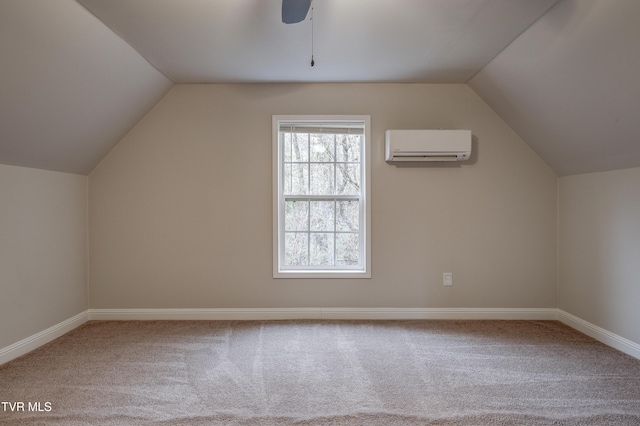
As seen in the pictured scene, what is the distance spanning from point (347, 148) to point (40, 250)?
284 cm

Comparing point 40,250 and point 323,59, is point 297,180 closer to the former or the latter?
point 323,59

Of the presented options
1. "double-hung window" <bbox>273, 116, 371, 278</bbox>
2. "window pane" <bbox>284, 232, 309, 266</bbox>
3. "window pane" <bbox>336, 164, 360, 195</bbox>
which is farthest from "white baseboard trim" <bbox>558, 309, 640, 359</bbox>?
"window pane" <bbox>284, 232, 309, 266</bbox>

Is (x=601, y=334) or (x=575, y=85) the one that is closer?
(x=575, y=85)

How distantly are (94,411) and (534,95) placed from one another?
3.75 meters

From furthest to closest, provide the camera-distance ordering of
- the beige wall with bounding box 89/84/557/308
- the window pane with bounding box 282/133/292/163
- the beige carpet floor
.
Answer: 1. the window pane with bounding box 282/133/292/163
2. the beige wall with bounding box 89/84/557/308
3. the beige carpet floor

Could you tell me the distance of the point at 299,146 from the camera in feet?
12.0

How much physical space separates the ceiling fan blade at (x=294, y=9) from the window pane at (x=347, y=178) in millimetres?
1897

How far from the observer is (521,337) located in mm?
3092

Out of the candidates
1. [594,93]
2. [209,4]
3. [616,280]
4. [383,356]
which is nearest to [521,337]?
[616,280]

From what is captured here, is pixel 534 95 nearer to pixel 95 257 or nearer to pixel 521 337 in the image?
pixel 521 337

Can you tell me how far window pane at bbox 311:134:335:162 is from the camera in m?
3.67

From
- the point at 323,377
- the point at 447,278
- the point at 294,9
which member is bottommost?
the point at 323,377

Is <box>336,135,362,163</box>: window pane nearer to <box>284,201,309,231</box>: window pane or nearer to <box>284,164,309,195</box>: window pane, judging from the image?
<box>284,164,309,195</box>: window pane

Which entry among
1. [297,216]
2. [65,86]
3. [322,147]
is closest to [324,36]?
[322,147]
